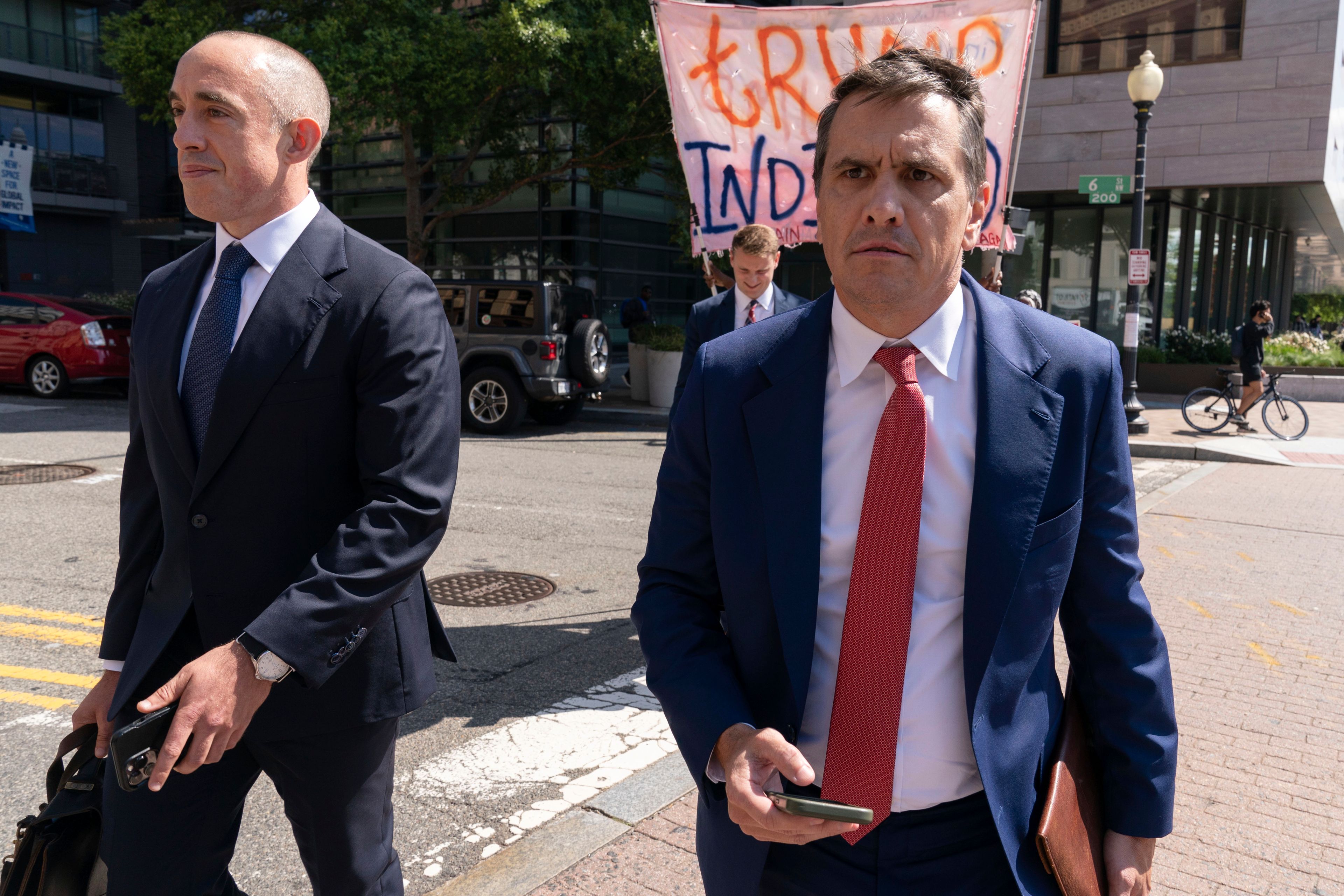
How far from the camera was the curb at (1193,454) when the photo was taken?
13.0 m

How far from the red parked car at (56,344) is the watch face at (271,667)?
56.9ft

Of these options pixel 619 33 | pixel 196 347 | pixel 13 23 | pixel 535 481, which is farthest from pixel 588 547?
pixel 13 23

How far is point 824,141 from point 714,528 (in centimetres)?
66

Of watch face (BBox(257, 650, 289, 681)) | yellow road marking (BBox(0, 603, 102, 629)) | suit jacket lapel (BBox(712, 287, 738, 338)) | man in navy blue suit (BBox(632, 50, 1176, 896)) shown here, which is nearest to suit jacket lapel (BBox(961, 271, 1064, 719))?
man in navy blue suit (BBox(632, 50, 1176, 896))

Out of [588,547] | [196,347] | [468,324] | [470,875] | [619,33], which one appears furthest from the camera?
[619,33]

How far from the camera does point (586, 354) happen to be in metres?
14.5

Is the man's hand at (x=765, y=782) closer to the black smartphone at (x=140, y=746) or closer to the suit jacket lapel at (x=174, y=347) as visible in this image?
the black smartphone at (x=140, y=746)

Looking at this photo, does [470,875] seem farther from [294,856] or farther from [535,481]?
[535,481]

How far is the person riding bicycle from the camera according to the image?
599 inches

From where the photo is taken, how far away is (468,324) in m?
14.5

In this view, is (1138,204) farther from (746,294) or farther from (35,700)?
(35,700)

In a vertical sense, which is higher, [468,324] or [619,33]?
[619,33]

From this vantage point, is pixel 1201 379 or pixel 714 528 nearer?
pixel 714 528

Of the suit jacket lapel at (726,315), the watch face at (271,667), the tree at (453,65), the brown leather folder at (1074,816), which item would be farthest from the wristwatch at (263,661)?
the tree at (453,65)
